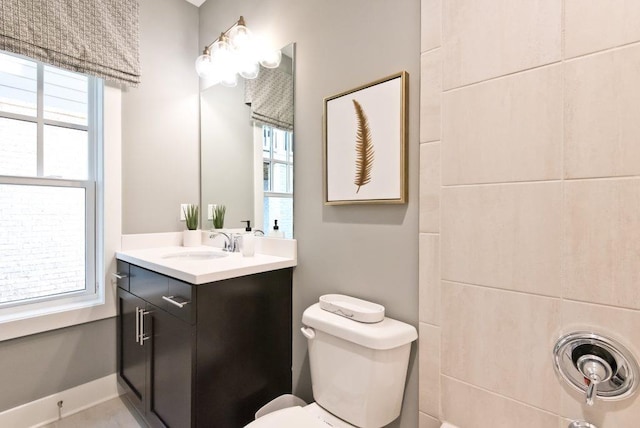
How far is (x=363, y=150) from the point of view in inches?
50.0

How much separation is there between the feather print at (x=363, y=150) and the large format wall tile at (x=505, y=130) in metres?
0.30

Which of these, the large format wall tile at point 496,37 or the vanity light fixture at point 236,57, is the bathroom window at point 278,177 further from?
the large format wall tile at point 496,37

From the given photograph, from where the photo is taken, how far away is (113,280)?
1.87m

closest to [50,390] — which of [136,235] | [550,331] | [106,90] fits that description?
[136,235]

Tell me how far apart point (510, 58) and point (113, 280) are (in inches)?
88.6

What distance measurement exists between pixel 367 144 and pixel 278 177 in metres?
0.58

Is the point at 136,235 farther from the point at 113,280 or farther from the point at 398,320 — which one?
the point at 398,320

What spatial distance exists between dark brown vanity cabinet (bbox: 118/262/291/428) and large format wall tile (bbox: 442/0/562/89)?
1166mm

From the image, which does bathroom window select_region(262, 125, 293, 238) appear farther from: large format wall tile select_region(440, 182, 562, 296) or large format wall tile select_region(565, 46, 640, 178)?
large format wall tile select_region(565, 46, 640, 178)

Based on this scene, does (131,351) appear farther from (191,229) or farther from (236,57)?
(236,57)

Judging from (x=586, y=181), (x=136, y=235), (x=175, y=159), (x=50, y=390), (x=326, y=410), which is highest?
(x=175, y=159)

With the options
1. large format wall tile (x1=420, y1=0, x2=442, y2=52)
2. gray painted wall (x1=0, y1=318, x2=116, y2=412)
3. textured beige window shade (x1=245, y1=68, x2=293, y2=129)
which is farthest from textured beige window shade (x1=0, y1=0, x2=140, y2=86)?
large format wall tile (x1=420, y1=0, x2=442, y2=52)

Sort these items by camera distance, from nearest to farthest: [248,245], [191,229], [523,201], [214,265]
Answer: [523,201]
[214,265]
[248,245]
[191,229]

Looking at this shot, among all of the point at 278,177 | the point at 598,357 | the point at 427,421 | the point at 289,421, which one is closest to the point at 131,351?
the point at 289,421
